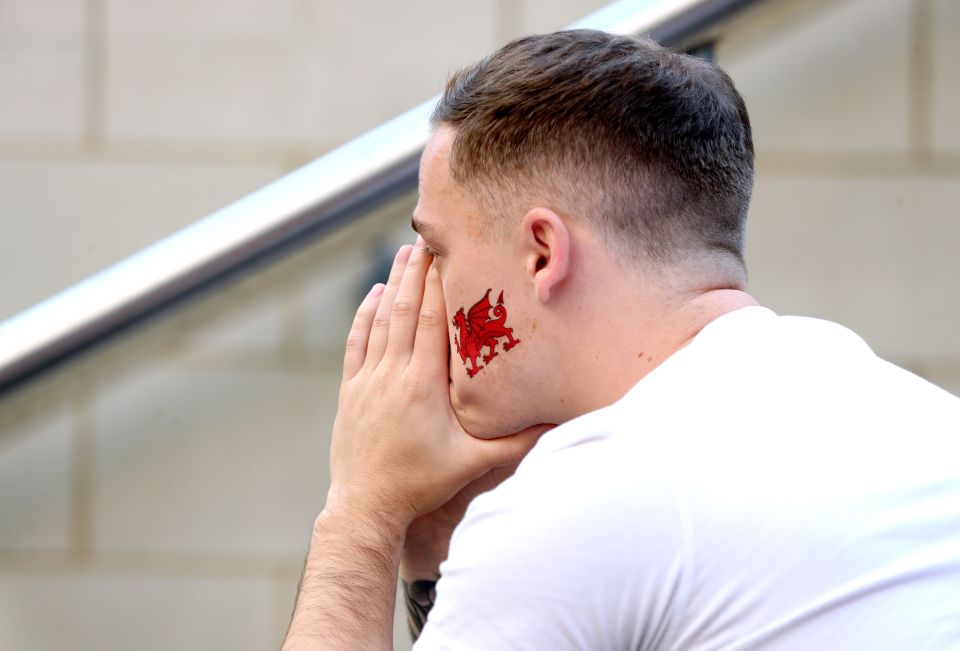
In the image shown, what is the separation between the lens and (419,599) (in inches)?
47.7

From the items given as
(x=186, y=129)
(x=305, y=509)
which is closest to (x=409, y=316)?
(x=305, y=509)

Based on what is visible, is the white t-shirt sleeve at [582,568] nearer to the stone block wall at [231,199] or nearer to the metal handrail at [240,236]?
the metal handrail at [240,236]

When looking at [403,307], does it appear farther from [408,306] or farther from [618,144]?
[618,144]

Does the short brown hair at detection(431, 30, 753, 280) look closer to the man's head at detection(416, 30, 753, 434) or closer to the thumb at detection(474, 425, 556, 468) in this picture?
the man's head at detection(416, 30, 753, 434)

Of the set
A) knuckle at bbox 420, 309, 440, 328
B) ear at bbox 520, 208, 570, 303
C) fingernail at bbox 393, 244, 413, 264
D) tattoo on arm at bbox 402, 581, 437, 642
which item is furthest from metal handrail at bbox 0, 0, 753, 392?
tattoo on arm at bbox 402, 581, 437, 642

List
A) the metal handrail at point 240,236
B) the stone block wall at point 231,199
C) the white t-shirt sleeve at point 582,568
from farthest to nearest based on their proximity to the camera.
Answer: the stone block wall at point 231,199 → the metal handrail at point 240,236 → the white t-shirt sleeve at point 582,568

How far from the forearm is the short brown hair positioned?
1.33 ft

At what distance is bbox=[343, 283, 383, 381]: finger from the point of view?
119cm

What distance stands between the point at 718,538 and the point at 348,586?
0.45 metres

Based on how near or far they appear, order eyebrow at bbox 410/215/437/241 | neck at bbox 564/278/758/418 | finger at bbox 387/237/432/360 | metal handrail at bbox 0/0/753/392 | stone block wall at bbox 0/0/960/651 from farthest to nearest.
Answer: stone block wall at bbox 0/0/960/651 < metal handrail at bbox 0/0/753/392 < finger at bbox 387/237/432/360 < eyebrow at bbox 410/215/437/241 < neck at bbox 564/278/758/418

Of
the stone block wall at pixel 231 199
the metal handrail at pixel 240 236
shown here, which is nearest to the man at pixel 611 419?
the metal handrail at pixel 240 236

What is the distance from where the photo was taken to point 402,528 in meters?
1.07

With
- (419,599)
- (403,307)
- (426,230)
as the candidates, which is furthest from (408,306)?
(419,599)

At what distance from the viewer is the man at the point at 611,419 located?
70 centimetres
